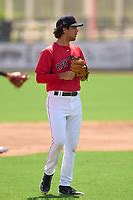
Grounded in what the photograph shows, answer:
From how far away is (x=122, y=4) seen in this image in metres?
46.7

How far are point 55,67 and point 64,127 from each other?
2.49 ft

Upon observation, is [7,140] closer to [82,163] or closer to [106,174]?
[82,163]

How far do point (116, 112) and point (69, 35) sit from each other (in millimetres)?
11283

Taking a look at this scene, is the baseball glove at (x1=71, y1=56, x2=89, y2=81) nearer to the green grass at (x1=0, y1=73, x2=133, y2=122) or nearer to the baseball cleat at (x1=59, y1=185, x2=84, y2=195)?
the baseball cleat at (x1=59, y1=185, x2=84, y2=195)

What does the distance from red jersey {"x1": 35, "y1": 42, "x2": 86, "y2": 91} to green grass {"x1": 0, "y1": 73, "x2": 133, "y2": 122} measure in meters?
9.37

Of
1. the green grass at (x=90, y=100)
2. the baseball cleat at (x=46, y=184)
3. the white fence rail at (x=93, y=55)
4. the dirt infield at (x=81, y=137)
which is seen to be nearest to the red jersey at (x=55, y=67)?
the baseball cleat at (x=46, y=184)

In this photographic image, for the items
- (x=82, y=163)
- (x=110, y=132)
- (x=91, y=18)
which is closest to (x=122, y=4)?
(x=91, y=18)

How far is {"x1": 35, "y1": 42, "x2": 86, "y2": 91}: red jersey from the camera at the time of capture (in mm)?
8844

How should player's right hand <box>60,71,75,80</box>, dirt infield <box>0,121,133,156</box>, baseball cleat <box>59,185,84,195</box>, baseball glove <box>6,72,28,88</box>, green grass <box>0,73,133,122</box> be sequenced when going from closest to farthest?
player's right hand <box>60,71,75,80</box>, baseball cleat <box>59,185,84,195</box>, baseball glove <box>6,72,28,88</box>, dirt infield <box>0,121,133,156</box>, green grass <box>0,73,133,122</box>

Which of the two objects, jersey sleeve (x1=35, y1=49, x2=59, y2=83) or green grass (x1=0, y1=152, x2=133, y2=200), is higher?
jersey sleeve (x1=35, y1=49, x2=59, y2=83)

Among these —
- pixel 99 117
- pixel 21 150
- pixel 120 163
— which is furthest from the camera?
pixel 99 117

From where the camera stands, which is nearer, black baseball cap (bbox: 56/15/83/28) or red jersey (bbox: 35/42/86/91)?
red jersey (bbox: 35/42/86/91)

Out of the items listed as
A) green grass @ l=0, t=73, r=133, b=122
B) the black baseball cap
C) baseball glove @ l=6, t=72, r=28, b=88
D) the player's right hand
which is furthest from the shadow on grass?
green grass @ l=0, t=73, r=133, b=122

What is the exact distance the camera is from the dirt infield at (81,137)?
1363cm
